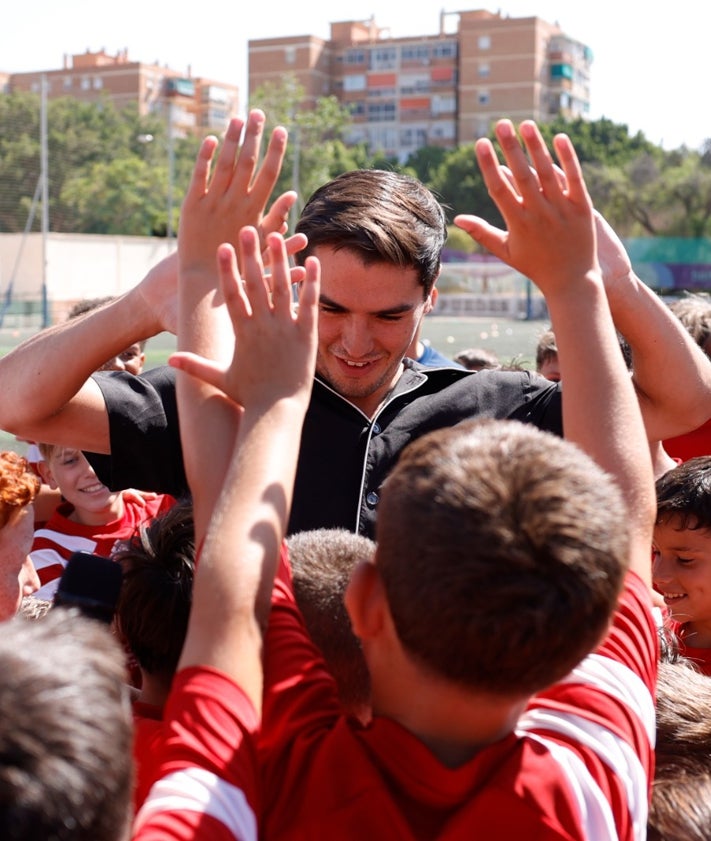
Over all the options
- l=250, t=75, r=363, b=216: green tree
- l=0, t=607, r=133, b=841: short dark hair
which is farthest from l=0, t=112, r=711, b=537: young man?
l=250, t=75, r=363, b=216: green tree

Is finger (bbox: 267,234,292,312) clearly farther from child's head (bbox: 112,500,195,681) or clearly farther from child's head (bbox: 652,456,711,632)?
child's head (bbox: 652,456,711,632)

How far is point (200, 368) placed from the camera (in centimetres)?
146

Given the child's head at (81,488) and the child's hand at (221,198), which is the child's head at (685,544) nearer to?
the child's hand at (221,198)

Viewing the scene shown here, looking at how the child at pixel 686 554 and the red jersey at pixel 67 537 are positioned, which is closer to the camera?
the child at pixel 686 554

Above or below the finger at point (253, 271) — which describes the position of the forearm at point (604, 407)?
below

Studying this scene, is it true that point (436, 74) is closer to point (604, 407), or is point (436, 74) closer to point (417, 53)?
point (417, 53)

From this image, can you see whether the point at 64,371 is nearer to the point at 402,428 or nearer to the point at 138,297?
the point at 138,297

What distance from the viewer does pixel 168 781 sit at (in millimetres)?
1144

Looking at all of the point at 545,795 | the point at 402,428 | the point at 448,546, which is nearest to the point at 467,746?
the point at 545,795

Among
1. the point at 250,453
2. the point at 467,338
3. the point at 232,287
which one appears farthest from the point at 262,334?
the point at 467,338

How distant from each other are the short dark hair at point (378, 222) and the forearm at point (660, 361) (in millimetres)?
500

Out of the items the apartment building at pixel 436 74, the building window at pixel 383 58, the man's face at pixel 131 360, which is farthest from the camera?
the building window at pixel 383 58

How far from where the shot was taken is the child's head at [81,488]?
3518 millimetres

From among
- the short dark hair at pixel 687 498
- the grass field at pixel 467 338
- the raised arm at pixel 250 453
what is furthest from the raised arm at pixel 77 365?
the grass field at pixel 467 338
